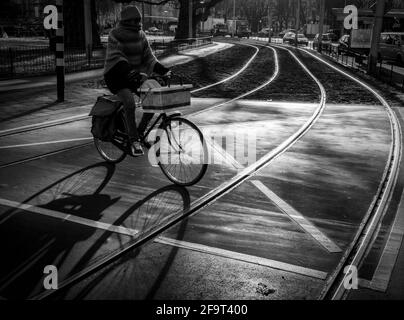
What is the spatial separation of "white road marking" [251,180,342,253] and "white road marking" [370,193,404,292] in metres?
0.39

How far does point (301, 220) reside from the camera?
16.0 ft

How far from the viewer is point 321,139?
8.81 m

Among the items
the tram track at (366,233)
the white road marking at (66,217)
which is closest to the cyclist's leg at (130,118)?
the white road marking at (66,217)

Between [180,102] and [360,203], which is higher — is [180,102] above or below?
above

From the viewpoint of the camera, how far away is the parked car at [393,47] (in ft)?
96.4

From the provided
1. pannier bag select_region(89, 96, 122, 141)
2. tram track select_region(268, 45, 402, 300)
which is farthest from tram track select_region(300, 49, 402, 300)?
pannier bag select_region(89, 96, 122, 141)

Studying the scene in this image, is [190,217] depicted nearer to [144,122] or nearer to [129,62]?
[144,122]

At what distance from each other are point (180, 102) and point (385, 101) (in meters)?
10.4

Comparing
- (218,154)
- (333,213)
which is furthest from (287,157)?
(333,213)

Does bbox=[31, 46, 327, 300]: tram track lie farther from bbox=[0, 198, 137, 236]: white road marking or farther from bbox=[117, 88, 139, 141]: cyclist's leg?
bbox=[117, 88, 139, 141]: cyclist's leg

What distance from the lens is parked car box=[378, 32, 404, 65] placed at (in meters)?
29.4
